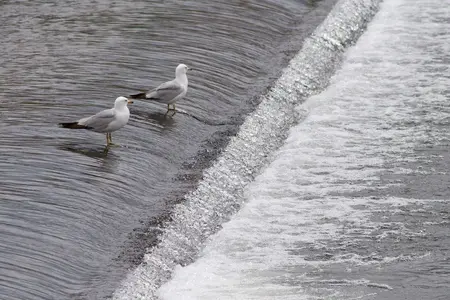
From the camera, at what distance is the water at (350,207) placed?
877 cm

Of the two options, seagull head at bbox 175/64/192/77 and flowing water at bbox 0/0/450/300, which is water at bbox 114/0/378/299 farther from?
seagull head at bbox 175/64/192/77

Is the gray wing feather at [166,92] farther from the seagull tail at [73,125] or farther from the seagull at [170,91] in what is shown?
the seagull tail at [73,125]

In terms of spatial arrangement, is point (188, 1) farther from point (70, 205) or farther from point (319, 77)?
point (70, 205)

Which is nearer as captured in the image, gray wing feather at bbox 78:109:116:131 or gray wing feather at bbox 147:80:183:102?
gray wing feather at bbox 78:109:116:131

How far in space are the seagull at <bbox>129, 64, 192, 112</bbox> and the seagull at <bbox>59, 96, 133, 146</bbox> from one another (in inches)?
38.9

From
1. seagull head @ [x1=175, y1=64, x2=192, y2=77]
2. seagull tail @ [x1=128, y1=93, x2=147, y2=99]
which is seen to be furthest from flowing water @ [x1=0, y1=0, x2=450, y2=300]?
seagull head @ [x1=175, y1=64, x2=192, y2=77]

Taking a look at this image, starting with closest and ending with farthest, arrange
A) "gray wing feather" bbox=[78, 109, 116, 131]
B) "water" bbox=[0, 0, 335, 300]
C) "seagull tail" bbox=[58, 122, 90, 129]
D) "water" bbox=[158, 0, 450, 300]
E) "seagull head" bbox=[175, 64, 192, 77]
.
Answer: "water" bbox=[0, 0, 335, 300], "water" bbox=[158, 0, 450, 300], "gray wing feather" bbox=[78, 109, 116, 131], "seagull tail" bbox=[58, 122, 90, 129], "seagull head" bbox=[175, 64, 192, 77]

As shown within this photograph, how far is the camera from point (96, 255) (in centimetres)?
865

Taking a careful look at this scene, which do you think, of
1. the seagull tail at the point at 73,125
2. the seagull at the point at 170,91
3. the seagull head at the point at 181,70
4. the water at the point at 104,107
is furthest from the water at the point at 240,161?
the seagull tail at the point at 73,125

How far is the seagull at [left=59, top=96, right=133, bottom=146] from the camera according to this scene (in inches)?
418

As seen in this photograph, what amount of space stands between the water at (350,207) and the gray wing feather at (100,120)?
138cm

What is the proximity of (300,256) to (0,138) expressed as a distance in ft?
9.85

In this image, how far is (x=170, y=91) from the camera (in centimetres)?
1172

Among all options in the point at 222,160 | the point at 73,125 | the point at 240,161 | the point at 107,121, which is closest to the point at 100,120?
the point at 107,121
